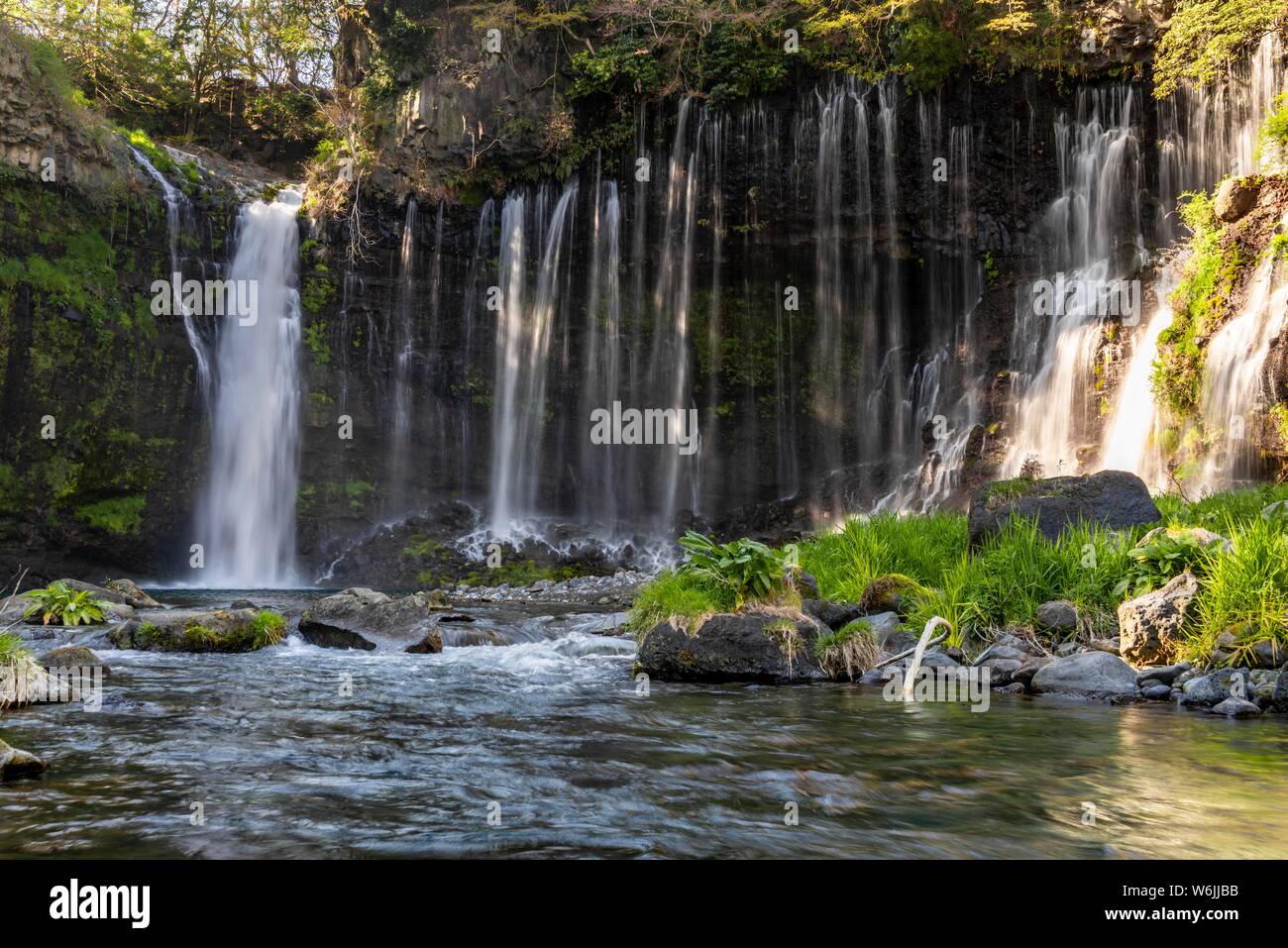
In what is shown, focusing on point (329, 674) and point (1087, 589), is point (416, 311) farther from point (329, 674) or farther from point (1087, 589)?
point (1087, 589)

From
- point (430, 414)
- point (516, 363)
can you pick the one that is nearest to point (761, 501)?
point (516, 363)

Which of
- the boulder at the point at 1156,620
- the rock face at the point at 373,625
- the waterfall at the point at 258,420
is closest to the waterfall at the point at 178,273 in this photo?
the waterfall at the point at 258,420

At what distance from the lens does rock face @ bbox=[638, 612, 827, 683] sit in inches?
313

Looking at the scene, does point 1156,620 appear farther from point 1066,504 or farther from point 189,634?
point 189,634

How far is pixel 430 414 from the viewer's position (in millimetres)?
25547

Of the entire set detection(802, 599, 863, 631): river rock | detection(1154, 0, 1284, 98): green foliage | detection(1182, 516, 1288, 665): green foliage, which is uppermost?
detection(1154, 0, 1284, 98): green foliage

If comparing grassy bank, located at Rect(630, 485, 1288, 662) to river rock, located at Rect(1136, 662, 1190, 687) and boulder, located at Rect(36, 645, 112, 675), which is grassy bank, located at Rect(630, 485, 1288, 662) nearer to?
river rock, located at Rect(1136, 662, 1190, 687)

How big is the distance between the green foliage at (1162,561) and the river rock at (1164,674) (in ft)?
3.32

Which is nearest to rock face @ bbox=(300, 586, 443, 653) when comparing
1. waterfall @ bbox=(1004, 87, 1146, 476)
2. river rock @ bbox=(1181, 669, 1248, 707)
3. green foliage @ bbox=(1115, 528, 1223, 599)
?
green foliage @ bbox=(1115, 528, 1223, 599)

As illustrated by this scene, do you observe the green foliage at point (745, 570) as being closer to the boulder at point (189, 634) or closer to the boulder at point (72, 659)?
the boulder at point (189, 634)

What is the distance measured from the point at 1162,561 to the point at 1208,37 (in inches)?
704

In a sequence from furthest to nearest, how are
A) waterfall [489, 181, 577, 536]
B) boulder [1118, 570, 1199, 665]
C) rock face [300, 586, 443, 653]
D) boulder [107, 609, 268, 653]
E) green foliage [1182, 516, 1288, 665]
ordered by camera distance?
waterfall [489, 181, 577, 536] → rock face [300, 586, 443, 653] → boulder [107, 609, 268, 653] → boulder [1118, 570, 1199, 665] → green foliage [1182, 516, 1288, 665]

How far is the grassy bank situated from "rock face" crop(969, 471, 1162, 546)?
0.27 meters

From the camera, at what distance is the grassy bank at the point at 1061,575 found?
6715 millimetres
